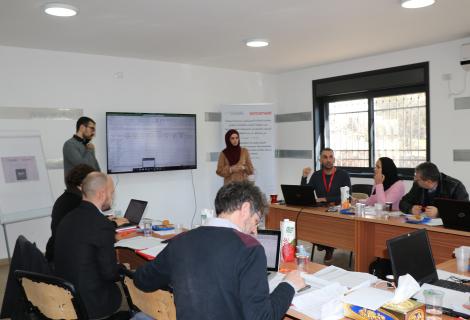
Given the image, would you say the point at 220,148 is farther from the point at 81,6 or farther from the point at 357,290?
the point at 357,290

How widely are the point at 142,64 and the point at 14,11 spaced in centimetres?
237

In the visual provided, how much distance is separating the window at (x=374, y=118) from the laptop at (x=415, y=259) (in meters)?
3.88

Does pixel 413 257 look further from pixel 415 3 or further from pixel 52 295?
pixel 415 3

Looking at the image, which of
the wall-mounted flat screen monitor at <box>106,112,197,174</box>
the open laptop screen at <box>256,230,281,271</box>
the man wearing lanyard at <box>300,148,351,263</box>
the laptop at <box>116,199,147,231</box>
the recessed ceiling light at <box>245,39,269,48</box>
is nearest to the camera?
the open laptop screen at <box>256,230,281,271</box>

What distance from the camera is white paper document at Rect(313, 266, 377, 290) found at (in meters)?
2.13

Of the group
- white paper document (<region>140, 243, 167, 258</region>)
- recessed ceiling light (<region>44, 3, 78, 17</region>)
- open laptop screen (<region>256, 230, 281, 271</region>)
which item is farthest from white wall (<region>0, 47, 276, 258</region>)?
open laptop screen (<region>256, 230, 281, 271</region>)

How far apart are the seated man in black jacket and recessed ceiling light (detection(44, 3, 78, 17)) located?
132 inches

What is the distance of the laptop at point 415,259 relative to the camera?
196cm

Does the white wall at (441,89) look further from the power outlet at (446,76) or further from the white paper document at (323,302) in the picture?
the white paper document at (323,302)

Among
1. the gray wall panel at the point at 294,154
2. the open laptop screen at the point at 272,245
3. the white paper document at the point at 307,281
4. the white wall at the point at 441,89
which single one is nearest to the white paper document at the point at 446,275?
the white paper document at the point at 307,281

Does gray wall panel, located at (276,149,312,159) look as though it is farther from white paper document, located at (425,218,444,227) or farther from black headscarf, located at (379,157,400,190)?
white paper document, located at (425,218,444,227)

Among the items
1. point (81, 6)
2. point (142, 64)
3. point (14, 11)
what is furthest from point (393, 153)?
point (14, 11)

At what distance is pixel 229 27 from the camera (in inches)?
176

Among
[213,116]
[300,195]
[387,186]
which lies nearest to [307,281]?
[300,195]
